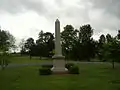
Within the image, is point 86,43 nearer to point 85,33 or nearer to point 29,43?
point 85,33

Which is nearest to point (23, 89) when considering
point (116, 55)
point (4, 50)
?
point (4, 50)

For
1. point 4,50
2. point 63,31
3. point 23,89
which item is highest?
point 63,31

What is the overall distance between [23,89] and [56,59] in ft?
45.1

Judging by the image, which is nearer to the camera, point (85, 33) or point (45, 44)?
point (85, 33)

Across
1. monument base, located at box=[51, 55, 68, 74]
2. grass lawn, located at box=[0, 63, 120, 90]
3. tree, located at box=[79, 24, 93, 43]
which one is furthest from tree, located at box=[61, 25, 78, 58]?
grass lawn, located at box=[0, 63, 120, 90]

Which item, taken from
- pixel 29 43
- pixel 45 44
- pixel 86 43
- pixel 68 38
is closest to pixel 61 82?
pixel 68 38

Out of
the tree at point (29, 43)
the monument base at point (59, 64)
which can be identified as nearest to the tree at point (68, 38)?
the tree at point (29, 43)

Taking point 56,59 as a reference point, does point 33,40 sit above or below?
above

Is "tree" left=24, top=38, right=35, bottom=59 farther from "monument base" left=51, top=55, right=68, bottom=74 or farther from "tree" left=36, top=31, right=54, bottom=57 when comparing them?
"monument base" left=51, top=55, right=68, bottom=74

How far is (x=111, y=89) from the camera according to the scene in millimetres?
12961

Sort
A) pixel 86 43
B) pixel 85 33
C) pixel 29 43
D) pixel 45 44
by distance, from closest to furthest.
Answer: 1. pixel 86 43
2. pixel 85 33
3. pixel 45 44
4. pixel 29 43

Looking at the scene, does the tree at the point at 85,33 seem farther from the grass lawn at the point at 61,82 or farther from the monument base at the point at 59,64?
the grass lawn at the point at 61,82

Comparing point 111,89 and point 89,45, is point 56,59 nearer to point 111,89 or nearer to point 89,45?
point 111,89

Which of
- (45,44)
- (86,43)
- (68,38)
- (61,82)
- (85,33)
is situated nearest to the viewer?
(61,82)
